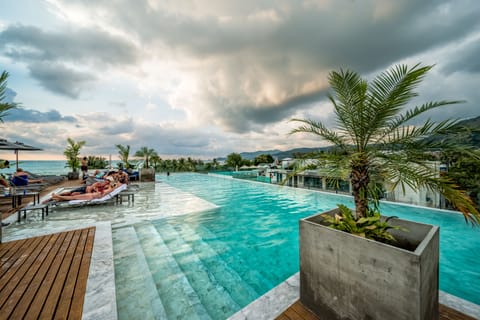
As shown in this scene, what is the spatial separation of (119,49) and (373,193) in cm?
1131

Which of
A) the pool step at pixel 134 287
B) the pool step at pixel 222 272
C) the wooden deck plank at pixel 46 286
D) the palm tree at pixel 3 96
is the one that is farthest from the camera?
the palm tree at pixel 3 96

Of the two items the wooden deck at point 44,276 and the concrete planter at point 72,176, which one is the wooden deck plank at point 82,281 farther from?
the concrete planter at point 72,176

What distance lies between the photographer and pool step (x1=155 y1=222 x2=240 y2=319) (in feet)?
7.16

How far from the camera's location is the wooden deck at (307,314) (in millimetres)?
1618

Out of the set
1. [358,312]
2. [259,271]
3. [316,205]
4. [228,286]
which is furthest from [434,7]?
[228,286]

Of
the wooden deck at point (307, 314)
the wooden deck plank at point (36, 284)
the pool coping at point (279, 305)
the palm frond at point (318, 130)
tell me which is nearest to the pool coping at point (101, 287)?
the wooden deck plank at point (36, 284)

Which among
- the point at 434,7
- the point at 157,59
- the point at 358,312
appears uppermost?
the point at 157,59

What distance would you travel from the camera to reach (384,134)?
88.4 inches

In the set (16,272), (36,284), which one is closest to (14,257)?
(16,272)

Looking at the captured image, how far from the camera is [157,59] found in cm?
844

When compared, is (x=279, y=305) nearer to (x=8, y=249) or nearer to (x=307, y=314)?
(x=307, y=314)

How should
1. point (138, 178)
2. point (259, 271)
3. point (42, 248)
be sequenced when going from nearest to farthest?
point (42, 248), point (259, 271), point (138, 178)

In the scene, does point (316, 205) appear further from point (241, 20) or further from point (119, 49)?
point (119, 49)

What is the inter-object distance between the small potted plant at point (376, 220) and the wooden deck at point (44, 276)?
2.42m
